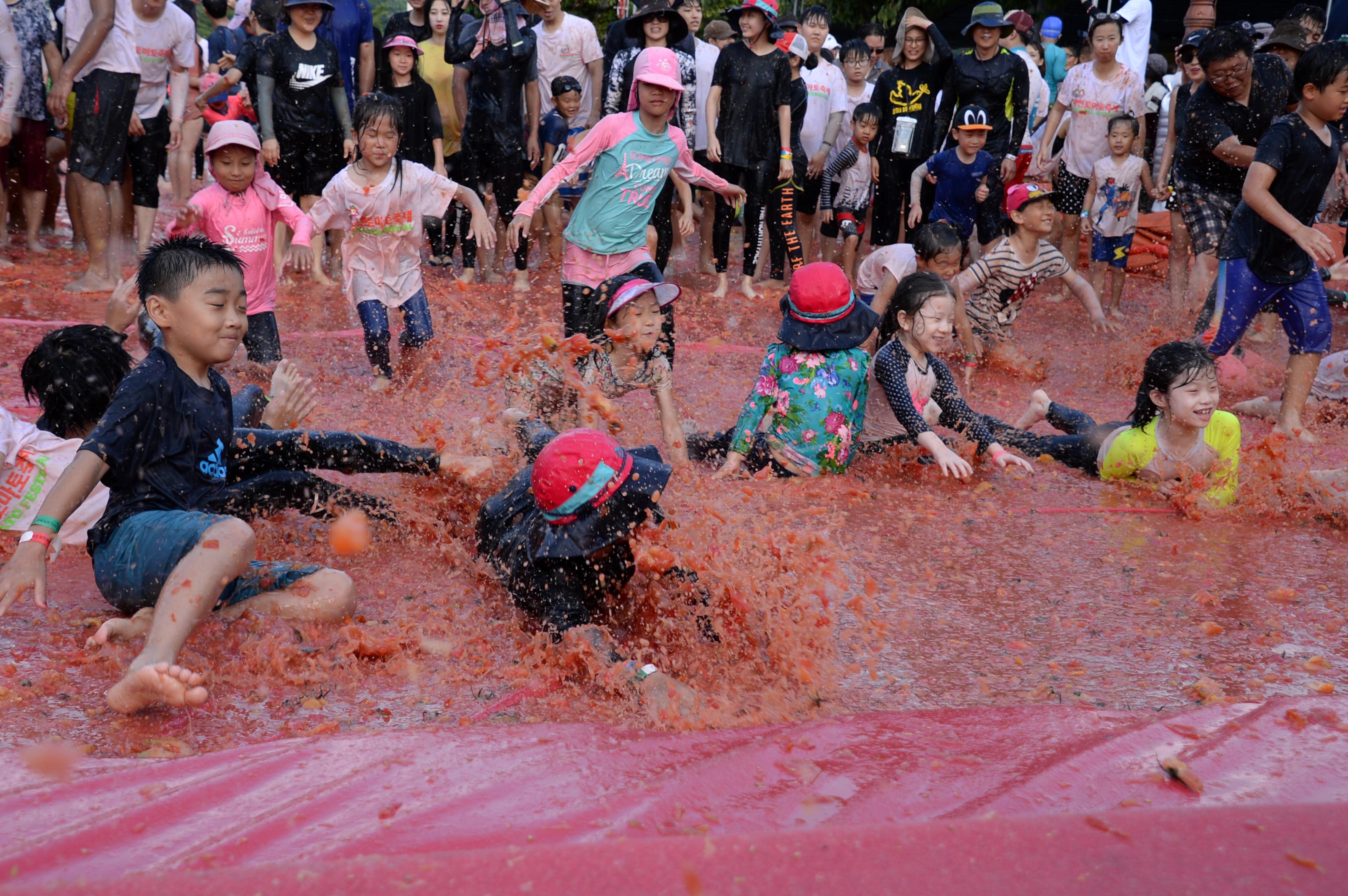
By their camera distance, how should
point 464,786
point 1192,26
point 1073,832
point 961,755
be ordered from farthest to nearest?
point 1192,26 → point 961,755 → point 464,786 → point 1073,832

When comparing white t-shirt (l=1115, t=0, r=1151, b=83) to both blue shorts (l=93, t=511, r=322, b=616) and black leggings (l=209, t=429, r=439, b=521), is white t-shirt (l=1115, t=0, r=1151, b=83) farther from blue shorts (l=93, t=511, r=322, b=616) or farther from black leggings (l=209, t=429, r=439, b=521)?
blue shorts (l=93, t=511, r=322, b=616)

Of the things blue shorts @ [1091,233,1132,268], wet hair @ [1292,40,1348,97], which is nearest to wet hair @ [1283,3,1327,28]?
blue shorts @ [1091,233,1132,268]

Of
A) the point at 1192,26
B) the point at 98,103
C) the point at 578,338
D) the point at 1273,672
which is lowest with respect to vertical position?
the point at 1273,672

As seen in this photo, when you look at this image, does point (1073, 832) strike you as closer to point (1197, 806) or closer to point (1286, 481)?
point (1197, 806)

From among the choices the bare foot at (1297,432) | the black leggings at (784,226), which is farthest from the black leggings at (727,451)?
the black leggings at (784,226)

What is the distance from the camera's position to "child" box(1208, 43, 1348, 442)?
5.67 metres

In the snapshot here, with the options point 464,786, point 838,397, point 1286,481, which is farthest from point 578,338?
point 1286,481

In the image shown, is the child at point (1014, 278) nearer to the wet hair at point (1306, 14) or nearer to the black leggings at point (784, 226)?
the black leggings at point (784, 226)

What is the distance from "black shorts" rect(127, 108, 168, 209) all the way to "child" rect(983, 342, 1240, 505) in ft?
21.5

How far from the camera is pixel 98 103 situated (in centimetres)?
747

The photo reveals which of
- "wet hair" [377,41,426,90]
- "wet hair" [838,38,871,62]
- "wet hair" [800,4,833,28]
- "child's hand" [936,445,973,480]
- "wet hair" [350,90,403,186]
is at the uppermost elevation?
"wet hair" [800,4,833,28]

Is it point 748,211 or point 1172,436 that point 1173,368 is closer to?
point 1172,436

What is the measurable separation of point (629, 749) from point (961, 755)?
2.56 ft

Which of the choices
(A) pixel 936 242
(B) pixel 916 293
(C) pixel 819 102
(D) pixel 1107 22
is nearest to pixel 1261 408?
(A) pixel 936 242
